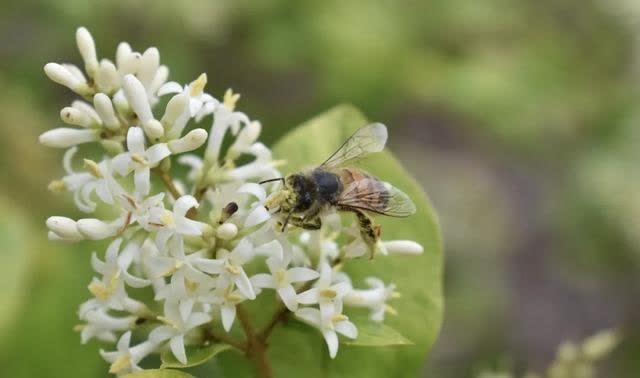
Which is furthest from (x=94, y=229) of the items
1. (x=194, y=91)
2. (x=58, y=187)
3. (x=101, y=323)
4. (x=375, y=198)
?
(x=375, y=198)

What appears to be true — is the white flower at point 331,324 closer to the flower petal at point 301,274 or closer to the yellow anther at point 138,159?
the flower petal at point 301,274

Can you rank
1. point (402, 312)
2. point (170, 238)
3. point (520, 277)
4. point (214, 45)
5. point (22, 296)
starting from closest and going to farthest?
1. point (170, 238)
2. point (402, 312)
3. point (22, 296)
4. point (214, 45)
5. point (520, 277)

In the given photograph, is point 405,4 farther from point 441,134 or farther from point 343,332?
point 343,332

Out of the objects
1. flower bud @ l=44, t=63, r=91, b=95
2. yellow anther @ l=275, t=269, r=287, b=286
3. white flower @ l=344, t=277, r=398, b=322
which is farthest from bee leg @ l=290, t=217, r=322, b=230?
flower bud @ l=44, t=63, r=91, b=95

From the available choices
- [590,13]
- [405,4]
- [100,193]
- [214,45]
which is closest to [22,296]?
[100,193]

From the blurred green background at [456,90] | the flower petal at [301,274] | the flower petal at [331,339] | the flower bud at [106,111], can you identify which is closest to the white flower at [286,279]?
the flower petal at [301,274]
